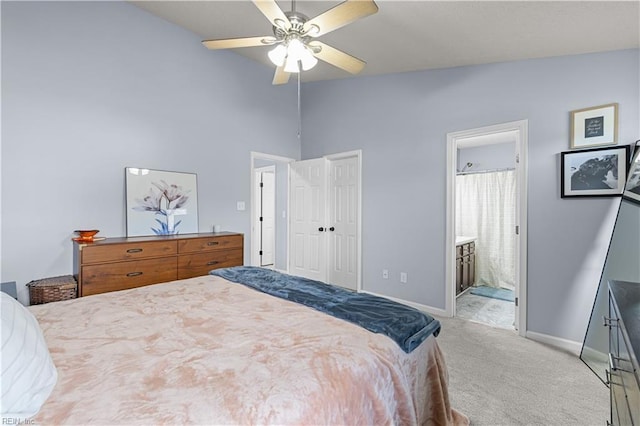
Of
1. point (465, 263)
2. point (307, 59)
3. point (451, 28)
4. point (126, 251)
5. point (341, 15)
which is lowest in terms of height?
point (465, 263)

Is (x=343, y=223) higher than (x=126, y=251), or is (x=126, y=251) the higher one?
(x=343, y=223)

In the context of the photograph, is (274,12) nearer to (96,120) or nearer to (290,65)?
(290,65)

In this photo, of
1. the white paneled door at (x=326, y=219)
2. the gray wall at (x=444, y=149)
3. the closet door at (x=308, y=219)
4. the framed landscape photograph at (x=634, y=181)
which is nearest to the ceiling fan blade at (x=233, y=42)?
the gray wall at (x=444, y=149)

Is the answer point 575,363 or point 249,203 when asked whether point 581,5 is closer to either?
point 575,363

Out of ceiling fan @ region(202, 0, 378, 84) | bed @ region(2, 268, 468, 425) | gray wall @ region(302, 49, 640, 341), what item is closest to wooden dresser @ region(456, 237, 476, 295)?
gray wall @ region(302, 49, 640, 341)

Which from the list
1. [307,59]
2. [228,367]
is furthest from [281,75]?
[228,367]

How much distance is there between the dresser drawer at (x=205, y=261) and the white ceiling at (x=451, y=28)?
248 cm

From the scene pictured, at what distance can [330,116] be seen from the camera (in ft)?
15.4

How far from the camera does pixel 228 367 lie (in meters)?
1.03

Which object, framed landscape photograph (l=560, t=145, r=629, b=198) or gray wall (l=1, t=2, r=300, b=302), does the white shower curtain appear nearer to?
framed landscape photograph (l=560, t=145, r=629, b=198)

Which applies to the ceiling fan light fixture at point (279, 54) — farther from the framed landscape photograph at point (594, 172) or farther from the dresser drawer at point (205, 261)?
the framed landscape photograph at point (594, 172)

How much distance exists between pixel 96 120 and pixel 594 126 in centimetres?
456

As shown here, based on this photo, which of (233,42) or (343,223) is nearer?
(233,42)

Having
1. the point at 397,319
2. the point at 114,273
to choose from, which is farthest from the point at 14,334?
the point at 114,273
